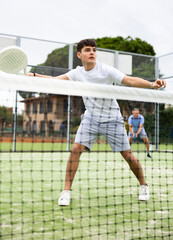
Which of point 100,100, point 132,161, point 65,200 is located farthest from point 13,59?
point 132,161

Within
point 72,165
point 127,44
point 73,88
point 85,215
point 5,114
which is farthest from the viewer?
point 127,44

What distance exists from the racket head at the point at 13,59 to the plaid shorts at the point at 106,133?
35.8 inches

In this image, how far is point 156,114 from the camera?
1200cm

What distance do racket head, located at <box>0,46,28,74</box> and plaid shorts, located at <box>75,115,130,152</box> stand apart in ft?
2.98

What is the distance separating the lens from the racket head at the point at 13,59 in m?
2.83

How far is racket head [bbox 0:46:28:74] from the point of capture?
9.29ft

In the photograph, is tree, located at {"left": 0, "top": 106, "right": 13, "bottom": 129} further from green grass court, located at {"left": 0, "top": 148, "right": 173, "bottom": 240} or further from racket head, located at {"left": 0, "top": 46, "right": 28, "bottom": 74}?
racket head, located at {"left": 0, "top": 46, "right": 28, "bottom": 74}

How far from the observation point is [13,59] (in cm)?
294

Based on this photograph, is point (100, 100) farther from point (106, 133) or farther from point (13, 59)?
point (13, 59)

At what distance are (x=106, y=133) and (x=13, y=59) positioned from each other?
4.00ft

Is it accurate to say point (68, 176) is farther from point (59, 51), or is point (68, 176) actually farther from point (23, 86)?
point (59, 51)

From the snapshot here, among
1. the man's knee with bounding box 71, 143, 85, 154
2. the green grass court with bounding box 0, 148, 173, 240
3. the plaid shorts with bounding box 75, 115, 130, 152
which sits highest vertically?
the plaid shorts with bounding box 75, 115, 130, 152

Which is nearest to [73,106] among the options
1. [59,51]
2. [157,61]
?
[59,51]

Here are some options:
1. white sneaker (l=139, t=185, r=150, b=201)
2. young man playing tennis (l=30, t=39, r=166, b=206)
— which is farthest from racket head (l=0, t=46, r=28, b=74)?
white sneaker (l=139, t=185, r=150, b=201)
